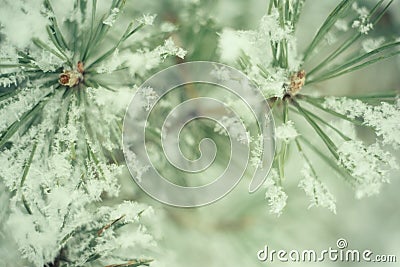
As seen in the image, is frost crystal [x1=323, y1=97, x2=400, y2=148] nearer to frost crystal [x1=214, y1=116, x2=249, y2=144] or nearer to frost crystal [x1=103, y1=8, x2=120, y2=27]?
frost crystal [x1=214, y1=116, x2=249, y2=144]

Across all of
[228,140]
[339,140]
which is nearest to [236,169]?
[228,140]

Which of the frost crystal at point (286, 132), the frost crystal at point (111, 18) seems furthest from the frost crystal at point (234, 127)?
the frost crystal at point (111, 18)

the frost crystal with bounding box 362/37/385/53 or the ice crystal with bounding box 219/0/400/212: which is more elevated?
the frost crystal with bounding box 362/37/385/53

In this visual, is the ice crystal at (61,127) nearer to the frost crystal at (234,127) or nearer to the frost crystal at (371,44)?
the frost crystal at (234,127)

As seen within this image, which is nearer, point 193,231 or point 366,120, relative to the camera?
point 366,120

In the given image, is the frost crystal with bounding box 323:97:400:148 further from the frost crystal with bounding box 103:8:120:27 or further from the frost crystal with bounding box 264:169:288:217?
the frost crystal with bounding box 103:8:120:27

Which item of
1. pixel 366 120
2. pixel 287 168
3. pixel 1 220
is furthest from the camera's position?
pixel 287 168

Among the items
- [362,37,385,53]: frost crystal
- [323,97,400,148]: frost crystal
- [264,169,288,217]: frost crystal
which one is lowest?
[264,169,288,217]: frost crystal

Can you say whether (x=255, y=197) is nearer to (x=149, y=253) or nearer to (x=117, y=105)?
(x=149, y=253)

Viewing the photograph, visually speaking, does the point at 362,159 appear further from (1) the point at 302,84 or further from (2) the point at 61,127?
(2) the point at 61,127

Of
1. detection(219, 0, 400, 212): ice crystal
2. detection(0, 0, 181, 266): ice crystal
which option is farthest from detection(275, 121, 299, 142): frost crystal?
detection(0, 0, 181, 266): ice crystal

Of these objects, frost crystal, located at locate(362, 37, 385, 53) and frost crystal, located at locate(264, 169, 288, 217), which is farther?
frost crystal, located at locate(362, 37, 385, 53)
